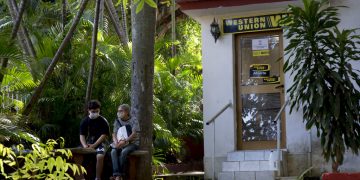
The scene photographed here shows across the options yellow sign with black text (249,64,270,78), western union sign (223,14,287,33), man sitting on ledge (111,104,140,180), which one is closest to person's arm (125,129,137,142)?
man sitting on ledge (111,104,140,180)

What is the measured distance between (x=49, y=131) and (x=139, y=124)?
9.04ft

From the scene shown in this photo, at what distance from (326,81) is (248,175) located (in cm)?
203

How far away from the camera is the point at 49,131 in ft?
37.0

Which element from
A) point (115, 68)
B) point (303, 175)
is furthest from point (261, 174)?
point (115, 68)

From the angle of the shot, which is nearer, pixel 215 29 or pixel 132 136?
pixel 132 136

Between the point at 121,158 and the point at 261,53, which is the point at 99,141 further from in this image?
the point at 261,53

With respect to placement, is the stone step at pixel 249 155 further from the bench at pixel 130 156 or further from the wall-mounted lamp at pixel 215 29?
the bench at pixel 130 156

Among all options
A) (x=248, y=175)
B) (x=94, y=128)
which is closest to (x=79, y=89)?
(x=94, y=128)

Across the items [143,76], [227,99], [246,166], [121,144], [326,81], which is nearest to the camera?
[121,144]

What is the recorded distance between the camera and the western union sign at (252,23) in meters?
11.9

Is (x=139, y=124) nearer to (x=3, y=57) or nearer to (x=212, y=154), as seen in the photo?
(x=3, y=57)

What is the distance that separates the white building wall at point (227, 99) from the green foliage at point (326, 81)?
1.10m

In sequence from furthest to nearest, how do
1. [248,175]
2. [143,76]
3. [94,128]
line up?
[248,175]
[94,128]
[143,76]

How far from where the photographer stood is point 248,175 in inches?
420
